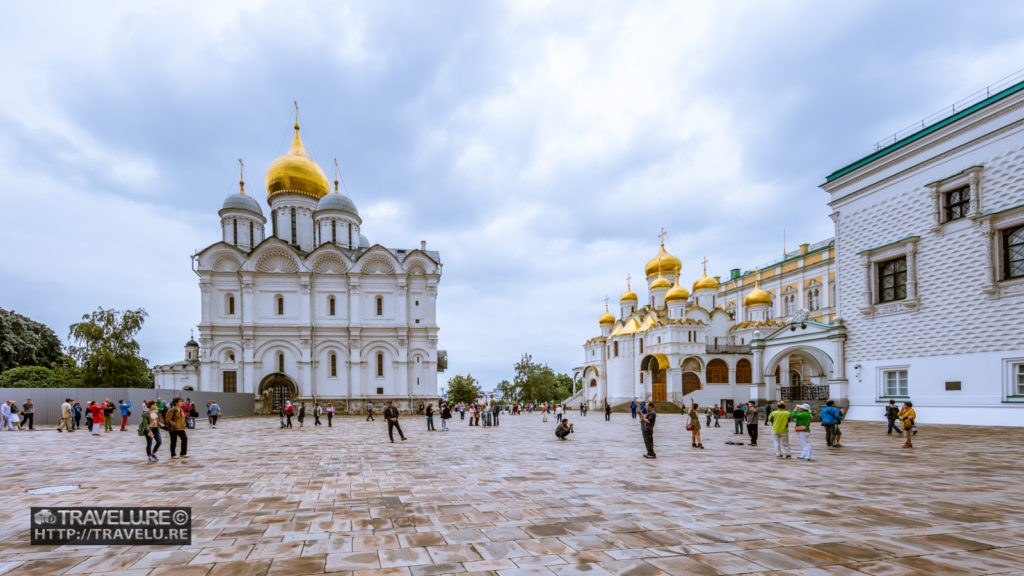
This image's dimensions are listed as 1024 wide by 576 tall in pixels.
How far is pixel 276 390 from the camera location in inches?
1393

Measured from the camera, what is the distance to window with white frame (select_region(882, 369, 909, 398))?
2098 cm

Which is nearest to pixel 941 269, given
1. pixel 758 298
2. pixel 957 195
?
pixel 957 195

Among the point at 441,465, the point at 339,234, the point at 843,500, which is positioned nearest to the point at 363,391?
the point at 339,234

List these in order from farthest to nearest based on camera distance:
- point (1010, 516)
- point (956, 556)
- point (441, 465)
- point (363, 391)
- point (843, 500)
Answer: point (363, 391) → point (441, 465) → point (843, 500) → point (1010, 516) → point (956, 556)

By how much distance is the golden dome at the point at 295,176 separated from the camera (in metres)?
40.8

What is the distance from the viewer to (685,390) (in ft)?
131

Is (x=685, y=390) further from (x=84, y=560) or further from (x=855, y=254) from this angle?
(x=84, y=560)

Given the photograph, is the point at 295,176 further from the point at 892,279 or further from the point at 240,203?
the point at 892,279

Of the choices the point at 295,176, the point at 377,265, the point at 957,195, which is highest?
the point at 295,176

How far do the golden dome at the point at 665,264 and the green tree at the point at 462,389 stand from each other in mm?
21383

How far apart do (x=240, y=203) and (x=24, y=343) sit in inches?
924

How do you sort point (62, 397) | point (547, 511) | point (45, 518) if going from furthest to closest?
point (62, 397) → point (547, 511) → point (45, 518)

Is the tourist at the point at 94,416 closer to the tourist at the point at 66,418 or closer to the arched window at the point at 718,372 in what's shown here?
the tourist at the point at 66,418

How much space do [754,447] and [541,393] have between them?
48.4m
